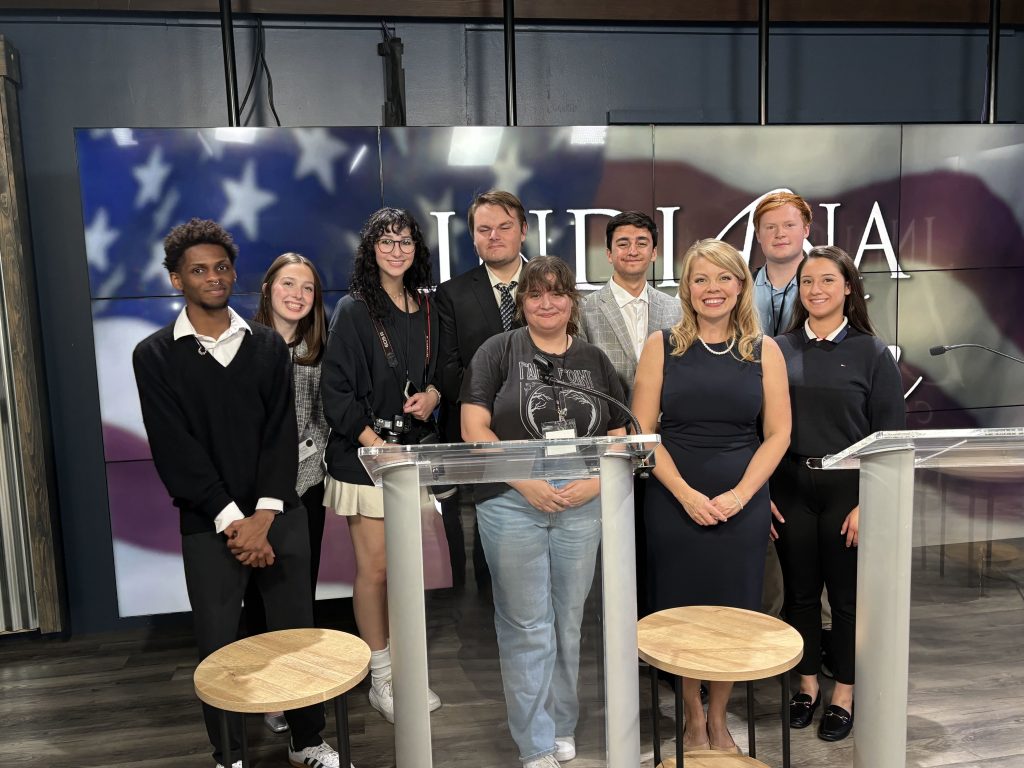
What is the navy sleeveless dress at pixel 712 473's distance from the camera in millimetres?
2541

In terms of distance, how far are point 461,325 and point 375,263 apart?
37 cm

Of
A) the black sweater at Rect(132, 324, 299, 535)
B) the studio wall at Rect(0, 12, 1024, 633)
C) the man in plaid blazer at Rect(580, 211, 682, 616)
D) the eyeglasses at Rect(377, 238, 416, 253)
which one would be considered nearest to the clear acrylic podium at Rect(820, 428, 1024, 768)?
the man in plaid blazer at Rect(580, 211, 682, 616)

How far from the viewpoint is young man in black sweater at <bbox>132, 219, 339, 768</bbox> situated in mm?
2395

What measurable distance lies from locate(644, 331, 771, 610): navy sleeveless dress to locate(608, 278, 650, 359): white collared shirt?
0.49m

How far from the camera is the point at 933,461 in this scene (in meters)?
1.72

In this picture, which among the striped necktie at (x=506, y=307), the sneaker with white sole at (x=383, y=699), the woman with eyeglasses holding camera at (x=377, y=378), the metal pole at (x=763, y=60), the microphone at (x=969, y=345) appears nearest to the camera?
the woman with eyeglasses holding camera at (x=377, y=378)

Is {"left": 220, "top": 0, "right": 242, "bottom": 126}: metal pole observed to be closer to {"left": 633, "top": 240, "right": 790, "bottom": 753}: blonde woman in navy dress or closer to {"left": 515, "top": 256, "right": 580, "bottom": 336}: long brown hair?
{"left": 515, "top": 256, "right": 580, "bottom": 336}: long brown hair

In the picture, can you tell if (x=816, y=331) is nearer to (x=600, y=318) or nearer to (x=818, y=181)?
(x=600, y=318)

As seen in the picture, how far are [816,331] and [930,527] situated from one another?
1.19 meters

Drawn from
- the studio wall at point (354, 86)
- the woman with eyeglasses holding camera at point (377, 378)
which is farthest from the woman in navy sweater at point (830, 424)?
the studio wall at point (354, 86)

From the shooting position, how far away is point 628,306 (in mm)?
3098

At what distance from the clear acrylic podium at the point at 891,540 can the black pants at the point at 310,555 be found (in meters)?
1.63

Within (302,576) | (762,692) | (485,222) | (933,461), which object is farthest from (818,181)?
(302,576)

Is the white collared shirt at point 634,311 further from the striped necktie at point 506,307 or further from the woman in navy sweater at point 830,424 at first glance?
the woman in navy sweater at point 830,424
